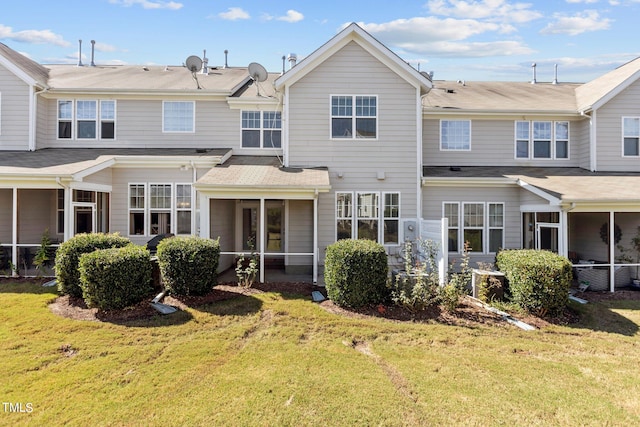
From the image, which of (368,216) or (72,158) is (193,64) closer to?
(72,158)

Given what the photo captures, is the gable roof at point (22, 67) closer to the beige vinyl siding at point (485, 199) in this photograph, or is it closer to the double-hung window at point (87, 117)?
the double-hung window at point (87, 117)

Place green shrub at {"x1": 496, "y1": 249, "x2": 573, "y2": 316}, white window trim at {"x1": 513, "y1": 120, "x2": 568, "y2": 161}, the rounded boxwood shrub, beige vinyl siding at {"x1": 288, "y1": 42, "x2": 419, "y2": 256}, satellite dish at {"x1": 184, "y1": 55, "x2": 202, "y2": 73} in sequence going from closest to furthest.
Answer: green shrub at {"x1": 496, "y1": 249, "x2": 573, "y2": 316} → the rounded boxwood shrub → beige vinyl siding at {"x1": 288, "y1": 42, "x2": 419, "y2": 256} → white window trim at {"x1": 513, "y1": 120, "x2": 568, "y2": 161} → satellite dish at {"x1": 184, "y1": 55, "x2": 202, "y2": 73}

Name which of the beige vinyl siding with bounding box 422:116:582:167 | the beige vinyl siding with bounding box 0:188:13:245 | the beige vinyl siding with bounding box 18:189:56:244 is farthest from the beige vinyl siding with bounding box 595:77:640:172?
the beige vinyl siding with bounding box 0:188:13:245

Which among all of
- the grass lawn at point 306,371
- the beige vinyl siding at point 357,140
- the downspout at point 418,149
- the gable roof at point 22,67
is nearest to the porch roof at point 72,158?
the gable roof at point 22,67

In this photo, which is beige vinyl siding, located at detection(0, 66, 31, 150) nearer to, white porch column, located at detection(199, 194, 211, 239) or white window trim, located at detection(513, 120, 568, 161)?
white porch column, located at detection(199, 194, 211, 239)

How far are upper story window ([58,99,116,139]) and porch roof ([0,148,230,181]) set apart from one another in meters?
0.66

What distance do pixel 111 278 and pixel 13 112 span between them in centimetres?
1040


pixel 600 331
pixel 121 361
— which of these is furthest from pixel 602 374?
pixel 121 361

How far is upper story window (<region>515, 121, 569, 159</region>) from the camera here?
45.6 ft

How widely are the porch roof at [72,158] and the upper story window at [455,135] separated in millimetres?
8502

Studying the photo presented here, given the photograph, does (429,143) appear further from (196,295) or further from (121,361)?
(121,361)

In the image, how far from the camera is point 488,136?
1388 centimetres

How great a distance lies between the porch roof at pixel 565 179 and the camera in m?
10.1

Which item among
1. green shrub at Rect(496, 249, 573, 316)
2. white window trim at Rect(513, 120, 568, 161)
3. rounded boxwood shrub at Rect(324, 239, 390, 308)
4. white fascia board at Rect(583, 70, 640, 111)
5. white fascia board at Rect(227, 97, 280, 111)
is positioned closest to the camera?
green shrub at Rect(496, 249, 573, 316)
